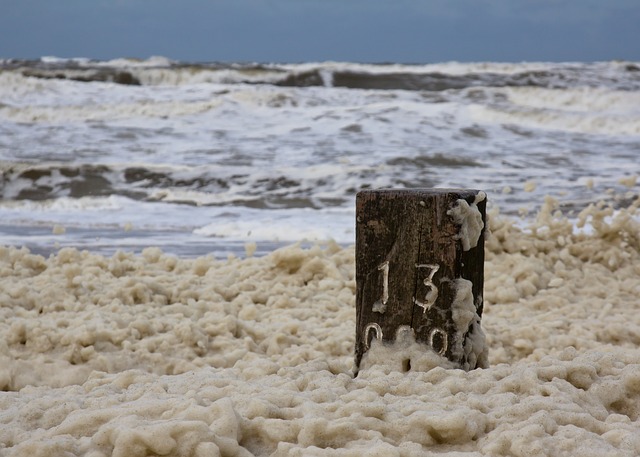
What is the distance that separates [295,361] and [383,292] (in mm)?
559

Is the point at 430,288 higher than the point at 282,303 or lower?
higher

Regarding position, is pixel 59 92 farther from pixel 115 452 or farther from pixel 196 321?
pixel 115 452

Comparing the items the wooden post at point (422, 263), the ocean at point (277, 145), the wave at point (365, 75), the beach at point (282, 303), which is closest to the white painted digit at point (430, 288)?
the wooden post at point (422, 263)

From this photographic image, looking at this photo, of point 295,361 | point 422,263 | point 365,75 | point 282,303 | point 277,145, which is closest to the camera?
point 422,263

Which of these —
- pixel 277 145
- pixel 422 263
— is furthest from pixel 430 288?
pixel 277 145

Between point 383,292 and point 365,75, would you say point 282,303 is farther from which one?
point 365,75

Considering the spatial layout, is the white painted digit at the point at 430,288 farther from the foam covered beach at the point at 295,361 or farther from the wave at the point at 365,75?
the wave at the point at 365,75

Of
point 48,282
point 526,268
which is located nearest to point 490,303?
point 526,268

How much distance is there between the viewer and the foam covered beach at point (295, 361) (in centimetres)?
171

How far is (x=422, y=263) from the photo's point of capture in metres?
2.51

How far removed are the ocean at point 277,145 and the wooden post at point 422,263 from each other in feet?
6.94

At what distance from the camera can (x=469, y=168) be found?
982cm

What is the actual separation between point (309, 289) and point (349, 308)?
0.31 meters

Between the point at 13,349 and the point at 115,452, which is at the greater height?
the point at 115,452
